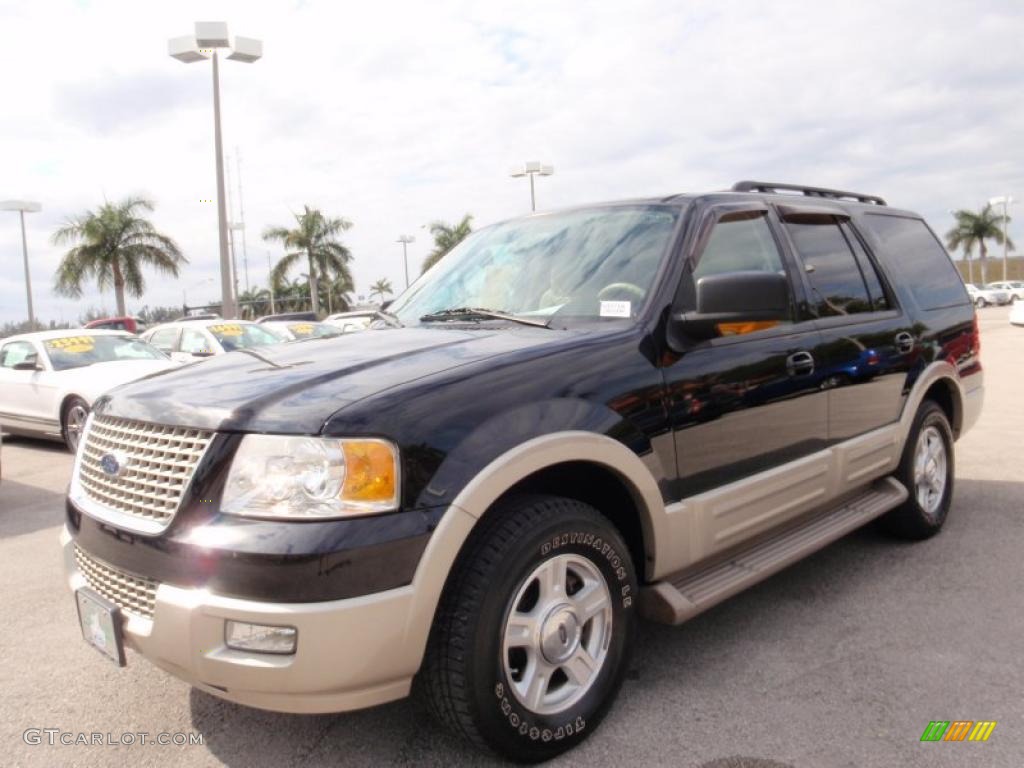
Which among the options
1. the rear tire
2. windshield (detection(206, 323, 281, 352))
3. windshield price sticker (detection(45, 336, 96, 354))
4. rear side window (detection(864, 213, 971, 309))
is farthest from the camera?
windshield (detection(206, 323, 281, 352))

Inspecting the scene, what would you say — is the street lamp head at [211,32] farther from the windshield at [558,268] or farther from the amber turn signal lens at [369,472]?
the amber turn signal lens at [369,472]

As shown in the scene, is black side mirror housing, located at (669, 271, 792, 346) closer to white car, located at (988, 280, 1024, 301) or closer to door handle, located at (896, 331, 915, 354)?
door handle, located at (896, 331, 915, 354)

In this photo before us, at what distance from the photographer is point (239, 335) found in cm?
1249

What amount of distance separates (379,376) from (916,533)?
3530mm

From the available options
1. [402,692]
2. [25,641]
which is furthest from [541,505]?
[25,641]

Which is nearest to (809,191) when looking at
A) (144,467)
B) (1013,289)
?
(144,467)

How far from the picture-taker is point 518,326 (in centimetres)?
318

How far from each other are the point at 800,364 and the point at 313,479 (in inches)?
88.1

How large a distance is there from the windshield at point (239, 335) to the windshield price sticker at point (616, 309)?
32.2 ft

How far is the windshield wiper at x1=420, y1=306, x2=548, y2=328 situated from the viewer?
126 inches

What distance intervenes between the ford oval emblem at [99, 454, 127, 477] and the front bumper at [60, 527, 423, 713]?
47cm

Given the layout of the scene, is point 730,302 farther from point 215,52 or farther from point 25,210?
point 25,210

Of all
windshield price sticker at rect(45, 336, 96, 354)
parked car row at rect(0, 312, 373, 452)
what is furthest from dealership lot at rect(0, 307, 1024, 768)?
windshield price sticker at rect(45, 336, 96, 354)

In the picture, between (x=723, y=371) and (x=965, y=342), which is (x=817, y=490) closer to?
(x=723, y=371)
